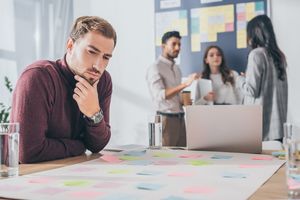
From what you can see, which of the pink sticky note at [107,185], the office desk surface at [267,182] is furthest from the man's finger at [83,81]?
the pink sticky note at [107,185]

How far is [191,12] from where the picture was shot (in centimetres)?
319

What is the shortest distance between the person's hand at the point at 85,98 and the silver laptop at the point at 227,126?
13.4 inches

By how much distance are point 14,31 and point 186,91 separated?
151 cm

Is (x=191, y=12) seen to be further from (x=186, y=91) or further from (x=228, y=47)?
(x=186, y=91)

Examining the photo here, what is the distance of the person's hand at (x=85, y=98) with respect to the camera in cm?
143

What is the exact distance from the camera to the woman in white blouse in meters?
3.06

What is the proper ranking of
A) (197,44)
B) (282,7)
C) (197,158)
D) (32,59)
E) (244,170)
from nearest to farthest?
(244,170), (197,158), (282,7), (197,44), (32,59)

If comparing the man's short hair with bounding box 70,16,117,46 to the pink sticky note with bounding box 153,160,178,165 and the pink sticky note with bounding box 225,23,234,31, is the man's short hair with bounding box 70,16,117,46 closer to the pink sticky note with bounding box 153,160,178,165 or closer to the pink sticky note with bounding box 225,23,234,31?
the pink sticky note with bounding box 153,160,178,165

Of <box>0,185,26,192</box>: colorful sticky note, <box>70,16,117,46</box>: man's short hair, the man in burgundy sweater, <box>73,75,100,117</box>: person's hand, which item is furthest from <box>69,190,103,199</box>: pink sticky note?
<box>70,16,117,46</box>: man's short hair

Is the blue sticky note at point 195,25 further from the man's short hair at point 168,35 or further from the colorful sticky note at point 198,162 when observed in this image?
the colorful sticky note at point 198,162

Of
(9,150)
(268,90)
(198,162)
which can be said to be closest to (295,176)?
(198,162)

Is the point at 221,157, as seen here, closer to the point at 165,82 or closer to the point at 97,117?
the point at 97,117

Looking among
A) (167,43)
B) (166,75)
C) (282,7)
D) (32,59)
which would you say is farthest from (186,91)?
(32,59)

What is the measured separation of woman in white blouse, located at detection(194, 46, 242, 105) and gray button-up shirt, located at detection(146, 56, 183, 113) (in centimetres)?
18
